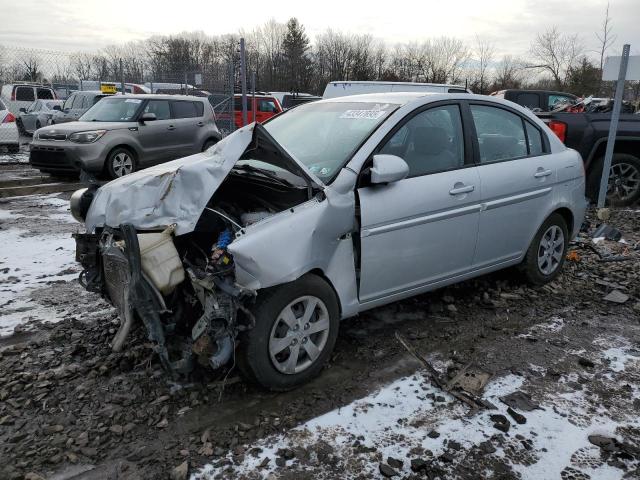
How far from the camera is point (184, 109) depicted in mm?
11906

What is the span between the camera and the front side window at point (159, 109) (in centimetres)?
1131

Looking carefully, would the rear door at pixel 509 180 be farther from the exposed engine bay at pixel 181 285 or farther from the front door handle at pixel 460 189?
the exposed engine bay at pixel 181 285

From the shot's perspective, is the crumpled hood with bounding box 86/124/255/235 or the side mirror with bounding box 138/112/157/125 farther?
the side mirror with bounding box 138/112/157/125

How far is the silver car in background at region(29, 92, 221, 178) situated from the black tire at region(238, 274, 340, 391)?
770cm

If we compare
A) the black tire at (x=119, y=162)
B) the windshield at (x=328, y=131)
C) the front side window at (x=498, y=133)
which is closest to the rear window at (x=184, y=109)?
the black tire at (x=119, y=162)

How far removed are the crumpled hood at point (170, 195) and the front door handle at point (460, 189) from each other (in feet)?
5.23

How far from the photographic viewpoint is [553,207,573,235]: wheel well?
5016 millimetres

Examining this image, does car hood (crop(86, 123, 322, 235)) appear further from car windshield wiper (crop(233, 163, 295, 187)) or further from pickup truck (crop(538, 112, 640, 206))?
pickup truck (crop(538, 112, 640, 206))

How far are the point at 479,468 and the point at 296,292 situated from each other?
4.34 feet

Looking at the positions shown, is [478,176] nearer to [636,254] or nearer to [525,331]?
[525,331]

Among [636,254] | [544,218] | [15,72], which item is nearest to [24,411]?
[544,218]

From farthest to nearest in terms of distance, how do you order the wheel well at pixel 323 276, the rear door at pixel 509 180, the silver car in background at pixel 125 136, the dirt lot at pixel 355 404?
the silver car in background at pixel 125 136 → the rear door at pixel 509 180 → the wheel well at pixel 323 276 → the dirt lot at pixel 355 404

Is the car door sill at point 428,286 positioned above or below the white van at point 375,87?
below

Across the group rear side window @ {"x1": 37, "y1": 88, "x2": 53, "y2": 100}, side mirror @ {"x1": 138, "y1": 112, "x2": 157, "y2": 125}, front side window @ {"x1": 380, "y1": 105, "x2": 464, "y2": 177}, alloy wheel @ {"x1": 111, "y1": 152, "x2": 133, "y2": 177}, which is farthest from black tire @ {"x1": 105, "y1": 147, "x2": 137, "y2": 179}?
rear side window @ {"x1": 37, "y1": 88, "x2": 53, "y2": 100}
